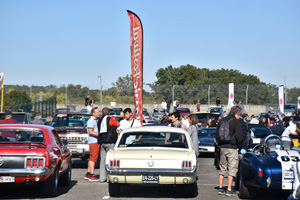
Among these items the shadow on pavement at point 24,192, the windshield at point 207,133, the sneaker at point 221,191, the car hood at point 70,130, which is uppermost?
the car hood at point 70,130

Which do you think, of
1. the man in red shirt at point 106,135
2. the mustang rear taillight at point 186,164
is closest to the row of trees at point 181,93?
the man in red shirt at point 106,135

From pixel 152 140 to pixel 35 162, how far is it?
2.60 meters

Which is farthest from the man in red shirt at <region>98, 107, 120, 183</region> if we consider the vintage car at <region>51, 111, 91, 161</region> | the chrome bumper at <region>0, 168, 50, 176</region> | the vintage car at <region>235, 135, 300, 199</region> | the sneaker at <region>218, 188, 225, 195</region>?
the vintage car at <region>51, 111, 91, 161</region>

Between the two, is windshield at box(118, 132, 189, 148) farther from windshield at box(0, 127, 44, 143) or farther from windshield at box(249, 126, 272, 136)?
windshield at box(249, 126, 272, 136)

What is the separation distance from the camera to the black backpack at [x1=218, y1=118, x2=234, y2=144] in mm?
10914

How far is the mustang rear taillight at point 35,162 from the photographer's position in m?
9.75

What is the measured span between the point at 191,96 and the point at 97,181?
47.0 metres

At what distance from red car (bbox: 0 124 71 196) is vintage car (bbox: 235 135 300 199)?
3.63m

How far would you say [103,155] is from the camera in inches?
521

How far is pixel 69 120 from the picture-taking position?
1850cm

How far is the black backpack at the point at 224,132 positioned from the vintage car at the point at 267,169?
0.50 m

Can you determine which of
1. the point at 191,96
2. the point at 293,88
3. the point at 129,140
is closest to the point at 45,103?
the point at 191,96

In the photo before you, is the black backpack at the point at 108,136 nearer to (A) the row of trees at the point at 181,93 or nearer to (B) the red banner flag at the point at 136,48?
(B) the red banner flag at the point at 136,48

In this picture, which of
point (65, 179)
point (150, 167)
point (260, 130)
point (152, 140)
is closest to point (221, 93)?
point (260, 130)
